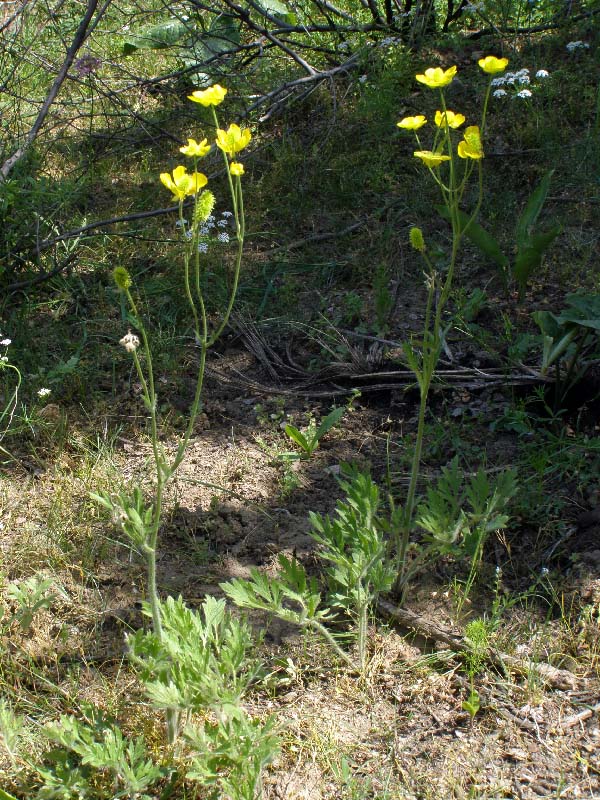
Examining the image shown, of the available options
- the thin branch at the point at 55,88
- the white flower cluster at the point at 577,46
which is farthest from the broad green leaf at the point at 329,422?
the white flower cluster at the point at 577,46

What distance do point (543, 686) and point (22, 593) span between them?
128 centimetres

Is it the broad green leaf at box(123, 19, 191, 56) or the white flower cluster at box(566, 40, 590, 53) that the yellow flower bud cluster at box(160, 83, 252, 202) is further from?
the broad green leaf at box(123, 19, 191, 56)

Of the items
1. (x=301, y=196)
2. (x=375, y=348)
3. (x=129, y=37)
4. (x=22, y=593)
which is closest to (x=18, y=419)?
(x=22, y=593)

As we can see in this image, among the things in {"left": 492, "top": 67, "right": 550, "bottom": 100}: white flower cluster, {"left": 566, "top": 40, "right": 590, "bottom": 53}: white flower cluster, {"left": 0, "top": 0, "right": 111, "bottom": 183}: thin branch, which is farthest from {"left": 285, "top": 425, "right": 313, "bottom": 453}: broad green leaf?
{"left": 566, "top": 40, "right": 590, "bottom": 53}: white flower cluster

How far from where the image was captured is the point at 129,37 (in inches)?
195

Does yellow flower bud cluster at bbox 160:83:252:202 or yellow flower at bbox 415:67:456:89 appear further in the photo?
yellow flower at bbox 415:67:456:89

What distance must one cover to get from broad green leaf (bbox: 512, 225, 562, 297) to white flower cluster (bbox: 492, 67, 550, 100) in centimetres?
111

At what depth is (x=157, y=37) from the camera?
15.5 ft

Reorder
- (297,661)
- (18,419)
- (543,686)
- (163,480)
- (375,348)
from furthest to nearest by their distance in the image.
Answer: (375,348) < (18,419) < (297,661) < (543,686) < (163,480)

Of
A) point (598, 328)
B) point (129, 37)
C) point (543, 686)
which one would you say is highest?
Result: point (129, 37)

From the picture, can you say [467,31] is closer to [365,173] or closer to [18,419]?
[365,173]

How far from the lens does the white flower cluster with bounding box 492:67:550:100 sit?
12.1 feet

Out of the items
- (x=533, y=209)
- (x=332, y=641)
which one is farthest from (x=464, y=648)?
(x=533, y=209)

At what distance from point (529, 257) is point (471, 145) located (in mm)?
1361
